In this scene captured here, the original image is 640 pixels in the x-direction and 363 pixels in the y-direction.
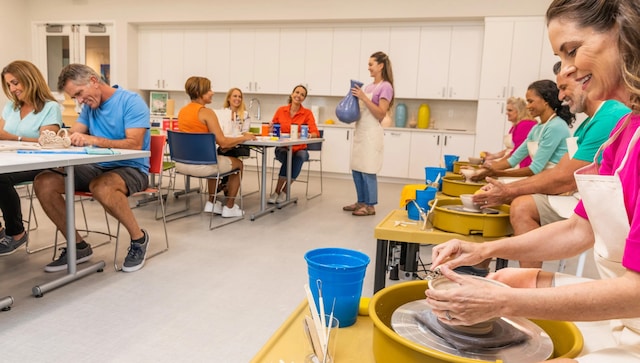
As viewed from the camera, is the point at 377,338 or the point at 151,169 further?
the point at 151,169

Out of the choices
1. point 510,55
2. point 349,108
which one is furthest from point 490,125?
point 349,108

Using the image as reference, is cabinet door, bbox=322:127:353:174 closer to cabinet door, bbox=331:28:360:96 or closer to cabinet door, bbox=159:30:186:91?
cabinet door, bbox=331:28:360:96

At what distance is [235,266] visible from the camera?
284 centimetres

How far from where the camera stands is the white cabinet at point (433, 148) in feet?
21.0

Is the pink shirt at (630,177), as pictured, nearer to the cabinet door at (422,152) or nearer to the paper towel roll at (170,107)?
the cabinet door at (422,152)

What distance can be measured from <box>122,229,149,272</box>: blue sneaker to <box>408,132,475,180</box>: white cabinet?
4541 millimetres

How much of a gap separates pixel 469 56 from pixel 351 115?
10.3ft

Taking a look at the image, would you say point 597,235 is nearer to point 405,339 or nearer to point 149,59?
point 405,339

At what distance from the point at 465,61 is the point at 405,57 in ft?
2.73

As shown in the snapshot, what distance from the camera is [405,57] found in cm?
666

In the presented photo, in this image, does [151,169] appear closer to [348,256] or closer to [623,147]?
[348,256]

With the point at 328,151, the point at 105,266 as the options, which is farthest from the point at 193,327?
the point at 328,151

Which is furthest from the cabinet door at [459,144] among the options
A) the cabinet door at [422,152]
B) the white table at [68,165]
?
the white table at [68,165]

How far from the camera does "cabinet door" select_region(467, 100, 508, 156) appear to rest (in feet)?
20.3
